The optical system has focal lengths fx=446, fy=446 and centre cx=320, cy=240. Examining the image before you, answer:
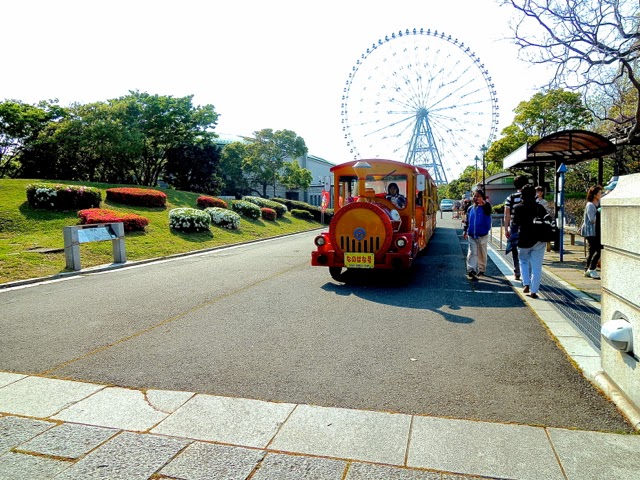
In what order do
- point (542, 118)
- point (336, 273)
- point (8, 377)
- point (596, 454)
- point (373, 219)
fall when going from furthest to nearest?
1. point (542, 118)
2. point (336, 273)
3. point (373, 219)
4. point (8, 377)
5. point (596, 454)

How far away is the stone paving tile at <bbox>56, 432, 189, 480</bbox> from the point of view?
262 centimetres

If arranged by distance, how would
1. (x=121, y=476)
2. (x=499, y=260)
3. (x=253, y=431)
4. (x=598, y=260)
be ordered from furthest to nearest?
1. (x=499, y=260)
2. (x=598, y=260)
3. (x=253, y=431)
4. (x=121, y=476)

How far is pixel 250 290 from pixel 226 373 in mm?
4130

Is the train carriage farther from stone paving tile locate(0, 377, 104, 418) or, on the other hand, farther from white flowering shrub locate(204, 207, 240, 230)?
white flowering shrub locate(204, 207, 240, 230)

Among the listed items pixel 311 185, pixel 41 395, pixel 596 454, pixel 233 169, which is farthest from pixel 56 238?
pixel 311 185

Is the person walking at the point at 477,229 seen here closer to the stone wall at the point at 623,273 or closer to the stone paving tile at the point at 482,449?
the stone wall at the point at 623,273

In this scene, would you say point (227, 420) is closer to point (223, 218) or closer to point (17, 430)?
point (17, 430)

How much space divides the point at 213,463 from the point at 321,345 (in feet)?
7.76

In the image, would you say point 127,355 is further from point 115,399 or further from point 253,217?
point 253,217

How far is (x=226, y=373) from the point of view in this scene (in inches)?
164

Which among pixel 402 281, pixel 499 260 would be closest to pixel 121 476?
pixel 402 281

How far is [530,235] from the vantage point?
6941 millimetres

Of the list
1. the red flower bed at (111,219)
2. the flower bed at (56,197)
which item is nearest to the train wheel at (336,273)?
the red flower bed at (111,219)

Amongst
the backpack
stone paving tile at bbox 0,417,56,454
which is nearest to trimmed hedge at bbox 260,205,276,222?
the backpack
